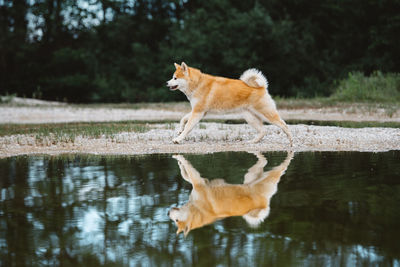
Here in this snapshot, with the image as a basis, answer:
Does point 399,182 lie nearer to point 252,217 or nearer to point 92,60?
point 252,217

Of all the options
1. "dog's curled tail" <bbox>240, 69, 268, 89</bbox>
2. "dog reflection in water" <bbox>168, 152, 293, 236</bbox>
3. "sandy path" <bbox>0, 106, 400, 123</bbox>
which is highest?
"dog's curled tail" <bbox>240, 69, 268, 89</bbox>

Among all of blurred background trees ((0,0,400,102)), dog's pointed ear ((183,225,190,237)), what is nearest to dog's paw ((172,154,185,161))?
dog's pointed ear ((183,225,190,237))

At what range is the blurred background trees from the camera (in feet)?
101

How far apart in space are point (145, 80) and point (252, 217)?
3065 cm

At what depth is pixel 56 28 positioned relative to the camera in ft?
114

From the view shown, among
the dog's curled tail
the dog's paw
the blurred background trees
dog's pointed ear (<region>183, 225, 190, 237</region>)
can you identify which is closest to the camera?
dog's pointed ear (<region>183, 225, 190, 237</region>)

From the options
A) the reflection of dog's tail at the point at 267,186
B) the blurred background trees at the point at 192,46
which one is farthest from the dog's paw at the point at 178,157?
the blurred background trees at the point at 192,46

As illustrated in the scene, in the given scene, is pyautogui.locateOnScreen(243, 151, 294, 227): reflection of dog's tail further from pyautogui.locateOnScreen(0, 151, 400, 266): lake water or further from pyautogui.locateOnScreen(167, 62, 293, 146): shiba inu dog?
pyautogui.locateOnScreen(167, 62, 293, 146): shiba inu dog

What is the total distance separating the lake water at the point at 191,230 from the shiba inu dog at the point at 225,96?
7.34 ft

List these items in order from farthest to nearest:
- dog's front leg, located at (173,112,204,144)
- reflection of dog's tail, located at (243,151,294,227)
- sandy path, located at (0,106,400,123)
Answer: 1. sandy path, located at (0,106,400,123)
2. dog's front leg, located at (173,112,204,144)
3. reflection of dog's tail, located at (243,151,294,227)

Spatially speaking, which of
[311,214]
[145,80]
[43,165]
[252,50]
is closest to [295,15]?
[252,50]

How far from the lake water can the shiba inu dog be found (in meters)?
2.24

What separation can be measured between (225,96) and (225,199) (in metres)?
4.77

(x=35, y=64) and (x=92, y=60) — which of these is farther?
(x=92, y=60)
